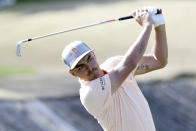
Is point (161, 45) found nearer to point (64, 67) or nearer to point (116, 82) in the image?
point (116, 82)

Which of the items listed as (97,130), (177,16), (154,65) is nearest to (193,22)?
(177,16)

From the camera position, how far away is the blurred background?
9367mm

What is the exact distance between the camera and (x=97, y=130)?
920cm

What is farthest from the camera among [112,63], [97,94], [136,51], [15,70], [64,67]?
[64,67]

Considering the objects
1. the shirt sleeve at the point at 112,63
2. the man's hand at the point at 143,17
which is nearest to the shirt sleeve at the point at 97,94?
the shirt sleeve at the point at 112,63

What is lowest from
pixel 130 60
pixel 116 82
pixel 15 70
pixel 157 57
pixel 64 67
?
pixel 64 67

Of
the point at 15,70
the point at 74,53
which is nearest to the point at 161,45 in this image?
the point at 74,53

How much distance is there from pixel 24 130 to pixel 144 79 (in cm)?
326

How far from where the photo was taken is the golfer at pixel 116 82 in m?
4.23

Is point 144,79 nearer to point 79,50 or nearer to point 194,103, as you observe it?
point 194,103

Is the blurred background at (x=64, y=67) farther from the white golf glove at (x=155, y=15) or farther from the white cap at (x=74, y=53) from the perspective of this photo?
the white golf glove at (x=155, y=15)

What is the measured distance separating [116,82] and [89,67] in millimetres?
266

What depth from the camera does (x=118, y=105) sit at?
4449mm

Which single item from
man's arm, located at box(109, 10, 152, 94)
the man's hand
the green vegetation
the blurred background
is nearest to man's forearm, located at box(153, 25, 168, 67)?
the man's hand
